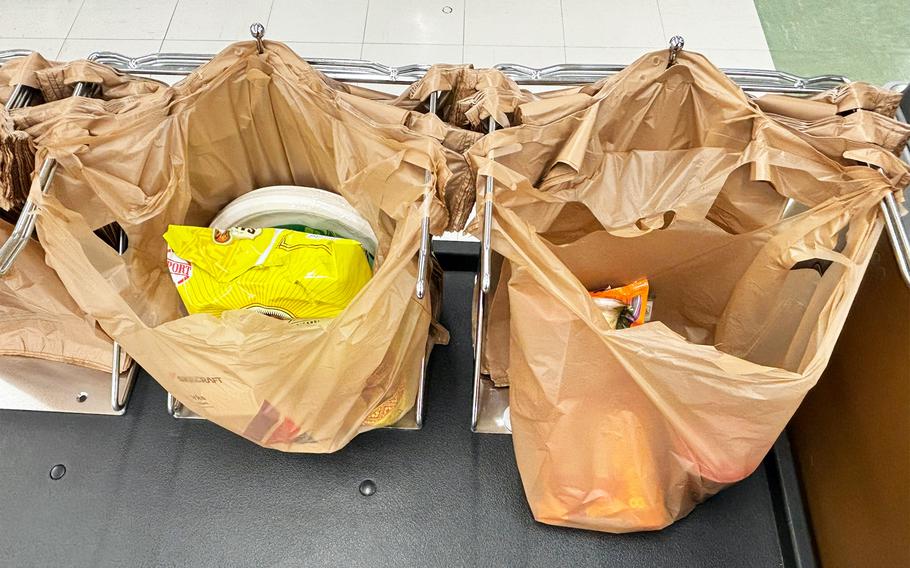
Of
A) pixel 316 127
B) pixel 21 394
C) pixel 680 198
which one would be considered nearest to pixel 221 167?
pixel 316 127

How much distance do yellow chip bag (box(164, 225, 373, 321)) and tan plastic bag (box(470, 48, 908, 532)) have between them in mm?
236

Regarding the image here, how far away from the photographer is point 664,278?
98 cm

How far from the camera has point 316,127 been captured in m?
0.90

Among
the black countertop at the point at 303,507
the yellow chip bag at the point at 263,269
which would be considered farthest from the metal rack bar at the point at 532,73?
the black countertop at the point at 303,507

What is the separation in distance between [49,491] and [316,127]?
26.8 inches

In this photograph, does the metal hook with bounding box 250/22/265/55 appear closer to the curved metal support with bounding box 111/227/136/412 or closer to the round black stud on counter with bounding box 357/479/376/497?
the curved metal support with bounding box 111/227/136/412

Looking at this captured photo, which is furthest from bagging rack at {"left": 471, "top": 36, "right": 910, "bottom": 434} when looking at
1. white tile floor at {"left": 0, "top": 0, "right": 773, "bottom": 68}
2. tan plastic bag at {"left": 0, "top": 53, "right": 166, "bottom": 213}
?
white tile floor at {"left": 0, "top": 0, "right": 773, "bottom": 68}

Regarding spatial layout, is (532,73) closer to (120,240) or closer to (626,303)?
(626,303)

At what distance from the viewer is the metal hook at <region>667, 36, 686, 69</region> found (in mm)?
802

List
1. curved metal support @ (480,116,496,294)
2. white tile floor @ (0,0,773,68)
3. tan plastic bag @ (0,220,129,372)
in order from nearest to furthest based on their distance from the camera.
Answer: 1. curved metal support @ (480,116,496,294)
2. tan plastic bag @ (0,220,129,372)
3. white tile floor @ (0,0,773,68)

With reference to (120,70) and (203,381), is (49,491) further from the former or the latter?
(120,70)

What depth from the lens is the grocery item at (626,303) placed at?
0.91 metres

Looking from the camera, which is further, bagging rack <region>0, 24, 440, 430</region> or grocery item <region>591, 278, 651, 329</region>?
grocery item <region>591, 278, 651, 329</region>

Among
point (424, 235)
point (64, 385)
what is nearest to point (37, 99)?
point (64, 385)
